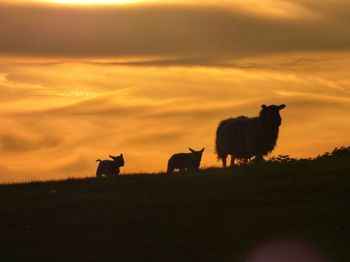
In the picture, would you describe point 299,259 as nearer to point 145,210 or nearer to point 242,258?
point 242,258

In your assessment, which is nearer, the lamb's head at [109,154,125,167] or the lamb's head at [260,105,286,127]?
the lamb's head at [260,105,286,127]

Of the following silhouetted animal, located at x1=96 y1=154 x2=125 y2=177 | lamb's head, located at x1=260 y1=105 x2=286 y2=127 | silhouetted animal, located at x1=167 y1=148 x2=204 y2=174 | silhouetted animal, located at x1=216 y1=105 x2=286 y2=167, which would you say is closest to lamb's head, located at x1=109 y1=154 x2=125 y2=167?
silhouetted animal, located at x1=96 y1=154 x2=125 y2=177

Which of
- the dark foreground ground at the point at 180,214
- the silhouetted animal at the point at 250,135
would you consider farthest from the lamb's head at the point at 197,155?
the dark foreground ground at the point at 180,214

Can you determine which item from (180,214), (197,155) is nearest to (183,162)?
(197,155)

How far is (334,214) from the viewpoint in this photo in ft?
88.2

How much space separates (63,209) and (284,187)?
24.2ft

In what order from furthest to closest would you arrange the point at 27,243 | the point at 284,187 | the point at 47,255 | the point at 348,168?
the point at 348,168
the point at 284,187
the point at 27,243
the point at 47,255

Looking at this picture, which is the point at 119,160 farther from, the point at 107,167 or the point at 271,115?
the point at 271,115

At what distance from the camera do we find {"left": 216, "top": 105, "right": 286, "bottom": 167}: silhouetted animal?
1656 inches

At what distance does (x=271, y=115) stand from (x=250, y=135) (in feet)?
4.56

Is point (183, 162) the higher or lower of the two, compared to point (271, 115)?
higher

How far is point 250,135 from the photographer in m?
42.7

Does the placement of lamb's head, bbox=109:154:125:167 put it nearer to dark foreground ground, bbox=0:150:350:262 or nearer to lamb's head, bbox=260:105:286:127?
lamb's head, bbox=260:105:286:127

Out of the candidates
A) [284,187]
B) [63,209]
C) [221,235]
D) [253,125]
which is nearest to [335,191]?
[284,187]
